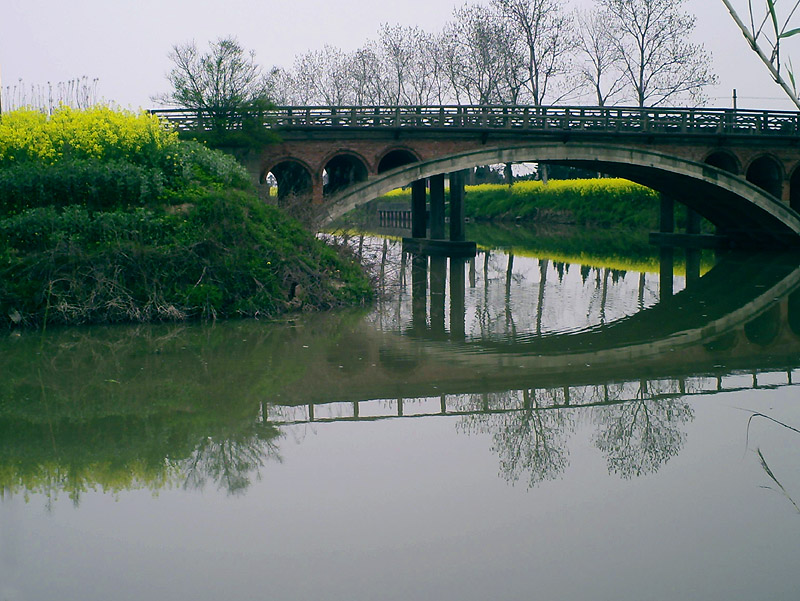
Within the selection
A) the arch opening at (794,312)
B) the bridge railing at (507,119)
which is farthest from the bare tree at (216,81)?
the arch opening at (794,312)

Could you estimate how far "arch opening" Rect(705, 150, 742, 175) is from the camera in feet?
108

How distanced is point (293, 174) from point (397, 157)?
4.06 meters

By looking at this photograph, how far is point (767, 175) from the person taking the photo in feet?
114

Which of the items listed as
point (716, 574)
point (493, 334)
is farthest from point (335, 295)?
point (716, 574)

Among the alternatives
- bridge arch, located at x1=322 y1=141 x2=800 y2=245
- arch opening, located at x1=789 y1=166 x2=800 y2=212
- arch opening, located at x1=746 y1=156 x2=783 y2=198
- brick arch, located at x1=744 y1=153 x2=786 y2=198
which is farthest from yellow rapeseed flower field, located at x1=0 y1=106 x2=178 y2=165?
arch opening, located at x1=789 y1=166 x2=800 y2=212

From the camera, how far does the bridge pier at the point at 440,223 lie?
1187 inches

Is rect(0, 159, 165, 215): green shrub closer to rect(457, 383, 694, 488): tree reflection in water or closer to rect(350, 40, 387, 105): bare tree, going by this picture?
rect(457, 383, 694, 488): tree reflection in water

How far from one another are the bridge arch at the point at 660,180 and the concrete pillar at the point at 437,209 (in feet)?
9.15

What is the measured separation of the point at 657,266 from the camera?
26.7m

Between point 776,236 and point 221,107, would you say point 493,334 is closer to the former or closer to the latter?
point 221,107

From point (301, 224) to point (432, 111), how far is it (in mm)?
13873

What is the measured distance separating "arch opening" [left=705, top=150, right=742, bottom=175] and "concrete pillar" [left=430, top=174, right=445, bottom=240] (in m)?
10.1

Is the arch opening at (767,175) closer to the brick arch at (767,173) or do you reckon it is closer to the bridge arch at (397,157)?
the brick arch at (767,173)

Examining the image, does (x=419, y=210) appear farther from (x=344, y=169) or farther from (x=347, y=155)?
(x=347, y=155)
